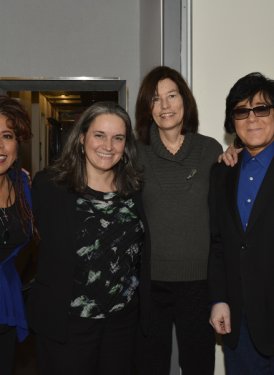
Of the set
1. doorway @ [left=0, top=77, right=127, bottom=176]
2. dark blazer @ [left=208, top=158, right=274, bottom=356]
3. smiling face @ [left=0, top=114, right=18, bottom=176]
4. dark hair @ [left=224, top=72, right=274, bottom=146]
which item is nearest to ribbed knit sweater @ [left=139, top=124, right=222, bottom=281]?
dark blazer @ [left=208, top=158, right=274, bottom=356]

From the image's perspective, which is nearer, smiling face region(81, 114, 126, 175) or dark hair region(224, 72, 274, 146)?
dark hair region(224, 72, 274, 146)

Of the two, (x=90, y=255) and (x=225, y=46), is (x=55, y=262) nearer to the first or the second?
(x=90, y=255)

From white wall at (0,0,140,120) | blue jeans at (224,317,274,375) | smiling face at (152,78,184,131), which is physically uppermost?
white wall at (0,0,140,120)

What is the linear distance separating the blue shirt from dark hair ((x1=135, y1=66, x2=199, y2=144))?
52 cm

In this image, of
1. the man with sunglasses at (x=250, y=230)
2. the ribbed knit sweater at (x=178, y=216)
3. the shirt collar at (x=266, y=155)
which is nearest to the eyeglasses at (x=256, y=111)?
the man with sunglasses at (x=250, y=230)

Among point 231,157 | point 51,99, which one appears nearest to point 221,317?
point 231,157

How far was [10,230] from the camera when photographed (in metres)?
1.87

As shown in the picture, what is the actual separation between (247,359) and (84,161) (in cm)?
112

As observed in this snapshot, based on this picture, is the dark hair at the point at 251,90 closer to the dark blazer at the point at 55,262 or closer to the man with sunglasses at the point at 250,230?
the man with sunglasses at the point at 250,230

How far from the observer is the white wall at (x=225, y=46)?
8.21 feet

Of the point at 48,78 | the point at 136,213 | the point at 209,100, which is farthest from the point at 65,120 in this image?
the point at 136,213

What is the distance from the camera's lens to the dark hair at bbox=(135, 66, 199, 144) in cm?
211

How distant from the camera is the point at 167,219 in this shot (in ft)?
6.49

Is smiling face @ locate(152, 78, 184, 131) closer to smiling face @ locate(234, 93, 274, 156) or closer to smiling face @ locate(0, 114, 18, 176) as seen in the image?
smiling face @ locate(234, 93, 274, 156)
